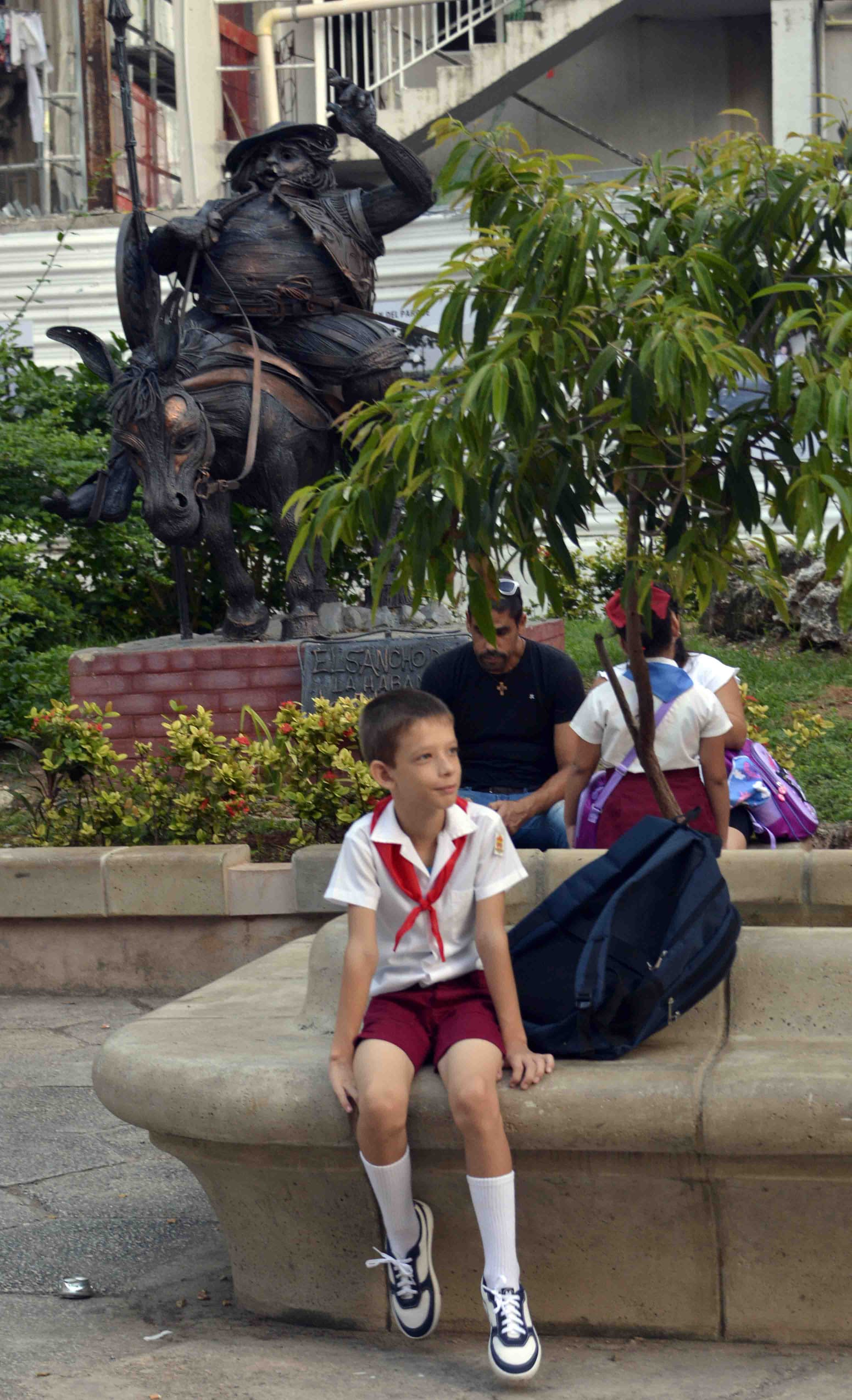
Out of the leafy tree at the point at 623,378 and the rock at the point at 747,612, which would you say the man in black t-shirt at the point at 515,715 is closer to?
the leafy tree at the point at 623,378

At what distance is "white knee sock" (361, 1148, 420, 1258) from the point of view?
308 cm

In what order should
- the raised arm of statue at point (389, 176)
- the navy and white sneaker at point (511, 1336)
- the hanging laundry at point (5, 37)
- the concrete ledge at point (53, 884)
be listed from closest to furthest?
1. the navy and white sneaker at point (511, 1336)
2. the concrete ledge at point (53, 884)
3. the raised arm of statue at point (389, 176)
4. the hanging laundry at point (5, 37)

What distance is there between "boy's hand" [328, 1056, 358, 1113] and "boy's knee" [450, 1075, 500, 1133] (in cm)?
22

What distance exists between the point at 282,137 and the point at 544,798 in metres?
4.06

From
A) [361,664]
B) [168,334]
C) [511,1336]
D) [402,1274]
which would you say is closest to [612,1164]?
[511,1336]

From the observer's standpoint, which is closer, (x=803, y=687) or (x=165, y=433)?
(x=165, y=433)

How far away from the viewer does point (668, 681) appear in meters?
4.83

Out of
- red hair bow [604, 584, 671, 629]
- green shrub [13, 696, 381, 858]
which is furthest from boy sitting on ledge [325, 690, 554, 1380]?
green shrub [13, 696, 381, 858]

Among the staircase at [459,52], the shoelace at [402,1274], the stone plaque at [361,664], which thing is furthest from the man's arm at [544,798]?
the staircase at [459,52]

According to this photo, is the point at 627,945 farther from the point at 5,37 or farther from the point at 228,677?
the point at 5,37

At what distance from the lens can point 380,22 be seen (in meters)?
14.9

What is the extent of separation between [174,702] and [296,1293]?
4092mm

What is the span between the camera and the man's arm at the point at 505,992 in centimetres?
310

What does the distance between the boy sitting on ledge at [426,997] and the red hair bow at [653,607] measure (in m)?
1.08
